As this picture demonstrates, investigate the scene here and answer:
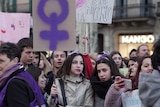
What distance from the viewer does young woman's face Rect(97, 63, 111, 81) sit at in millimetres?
4051

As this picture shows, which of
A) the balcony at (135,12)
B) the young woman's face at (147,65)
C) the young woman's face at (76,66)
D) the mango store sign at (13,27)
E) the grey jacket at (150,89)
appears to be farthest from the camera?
the balcony at (135,12)

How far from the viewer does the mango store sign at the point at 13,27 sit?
7.42 metres

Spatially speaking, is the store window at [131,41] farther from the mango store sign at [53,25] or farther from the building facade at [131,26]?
the mango store sign at [53,25]

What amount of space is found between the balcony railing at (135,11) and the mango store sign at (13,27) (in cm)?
1537

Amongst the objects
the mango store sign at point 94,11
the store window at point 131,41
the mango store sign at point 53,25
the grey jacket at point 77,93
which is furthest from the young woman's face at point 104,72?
the store window at point 131,41

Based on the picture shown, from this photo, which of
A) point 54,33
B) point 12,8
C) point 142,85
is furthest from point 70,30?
point 12,8

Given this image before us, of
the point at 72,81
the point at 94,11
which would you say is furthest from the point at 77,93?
the point at 94,11

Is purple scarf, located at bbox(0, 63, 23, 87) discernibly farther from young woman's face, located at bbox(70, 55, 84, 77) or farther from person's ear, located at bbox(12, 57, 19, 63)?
young woman's face, located at bbox(70, 55, 84, 77)

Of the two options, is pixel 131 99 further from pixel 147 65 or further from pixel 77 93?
pixel 77 93

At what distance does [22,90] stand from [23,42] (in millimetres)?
1380

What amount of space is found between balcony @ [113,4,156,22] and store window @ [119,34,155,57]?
0.98m

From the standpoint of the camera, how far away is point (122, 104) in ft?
11.8

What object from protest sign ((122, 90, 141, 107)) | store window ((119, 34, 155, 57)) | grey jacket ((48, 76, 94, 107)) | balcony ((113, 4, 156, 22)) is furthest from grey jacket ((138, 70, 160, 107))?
balcony ((113, 4, 156, 22))

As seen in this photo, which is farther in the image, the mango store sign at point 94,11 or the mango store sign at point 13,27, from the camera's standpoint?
the mango store sign at point 13,27
